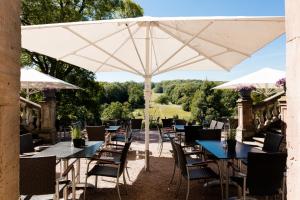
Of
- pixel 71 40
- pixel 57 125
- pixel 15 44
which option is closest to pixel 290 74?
pixel 15 44

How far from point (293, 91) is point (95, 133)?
5.81 metres

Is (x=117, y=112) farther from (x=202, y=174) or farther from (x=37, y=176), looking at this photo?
(x=37, y=176)

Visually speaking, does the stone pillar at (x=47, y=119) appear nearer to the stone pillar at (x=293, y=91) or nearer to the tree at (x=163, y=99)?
the stone pillar at (x=293, y=91)

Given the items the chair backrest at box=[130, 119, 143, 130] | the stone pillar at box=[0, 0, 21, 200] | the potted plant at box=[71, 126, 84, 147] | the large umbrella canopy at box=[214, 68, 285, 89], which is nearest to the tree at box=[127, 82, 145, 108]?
the chair backrest at box=[130, 119, 143, 130]

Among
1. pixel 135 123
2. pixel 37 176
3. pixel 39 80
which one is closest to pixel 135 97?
pixel 135 123

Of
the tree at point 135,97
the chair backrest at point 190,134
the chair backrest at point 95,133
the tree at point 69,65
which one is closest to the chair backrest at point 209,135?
the chair backrest at point 190,134

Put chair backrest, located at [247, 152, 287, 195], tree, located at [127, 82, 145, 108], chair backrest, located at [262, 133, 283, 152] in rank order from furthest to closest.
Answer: tree, located at [127, 82, 145, 108], chair backrest, located at [262, 133, 283, 152], chair backrest, located at [247, 152, 287, 195]

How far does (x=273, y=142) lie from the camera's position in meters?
5.17

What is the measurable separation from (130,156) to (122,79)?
52.6 ft

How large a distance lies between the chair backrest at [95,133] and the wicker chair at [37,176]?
12.3ft

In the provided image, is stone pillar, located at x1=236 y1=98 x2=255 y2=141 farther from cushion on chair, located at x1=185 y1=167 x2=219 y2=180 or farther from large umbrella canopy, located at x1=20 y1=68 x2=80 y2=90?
cushion on chair, located at x1=185 y1=167 x2=219 y2=180

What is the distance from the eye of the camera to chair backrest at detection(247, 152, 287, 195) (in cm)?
369

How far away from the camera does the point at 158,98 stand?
22.5 metres

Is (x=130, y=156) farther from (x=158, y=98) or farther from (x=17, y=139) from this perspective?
(x=158, y=98)
